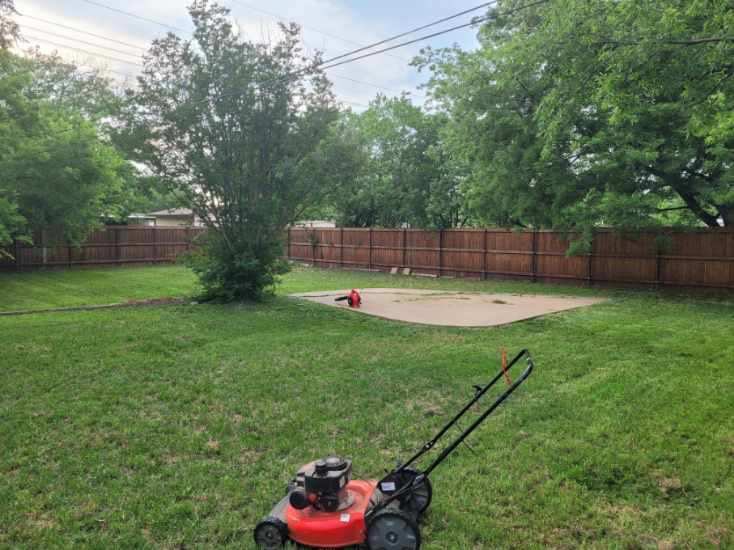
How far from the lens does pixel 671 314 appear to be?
1002 cm

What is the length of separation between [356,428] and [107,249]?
67.6 ft

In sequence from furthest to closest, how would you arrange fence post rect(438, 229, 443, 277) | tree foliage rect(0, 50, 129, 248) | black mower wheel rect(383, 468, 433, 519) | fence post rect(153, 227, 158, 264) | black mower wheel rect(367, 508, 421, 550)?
fence post rect(153, 227, 158, 264) < fence post rect(438, 229, 443, 277) < tree foliage rect(0, 50, 129, 248) < black mower wheel rect(383, 468, 433, 519) < black mower wheel rect(367, 508, 421, 550)

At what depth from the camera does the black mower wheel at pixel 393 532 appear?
2.61 metres

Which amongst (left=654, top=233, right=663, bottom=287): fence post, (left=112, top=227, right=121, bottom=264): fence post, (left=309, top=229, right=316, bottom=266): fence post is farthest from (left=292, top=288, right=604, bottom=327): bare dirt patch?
(left=112, top=227, right=121, bottom=264): fence post

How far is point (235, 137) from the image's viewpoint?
10891 millimetres

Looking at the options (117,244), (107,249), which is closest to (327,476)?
(107,249)

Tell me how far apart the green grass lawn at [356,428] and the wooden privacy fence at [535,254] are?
5.27 metres

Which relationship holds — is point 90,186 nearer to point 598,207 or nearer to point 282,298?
point 282,298

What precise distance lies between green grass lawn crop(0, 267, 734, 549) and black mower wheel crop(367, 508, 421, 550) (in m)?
0.25

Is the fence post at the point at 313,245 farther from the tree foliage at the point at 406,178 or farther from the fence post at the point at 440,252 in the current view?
the fence post at the point at 440,252

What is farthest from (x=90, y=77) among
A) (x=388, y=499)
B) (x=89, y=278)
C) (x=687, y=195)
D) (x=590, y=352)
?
(x=388, y=499)

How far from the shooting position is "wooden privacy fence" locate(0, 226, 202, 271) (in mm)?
19734

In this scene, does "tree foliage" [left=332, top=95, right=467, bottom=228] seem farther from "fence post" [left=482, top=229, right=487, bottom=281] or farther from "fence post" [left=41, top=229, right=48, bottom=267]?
"fence post" [left=41, top=229, right=48, bottom=267]

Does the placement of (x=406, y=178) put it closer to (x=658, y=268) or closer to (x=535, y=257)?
(x=535, y=257)
